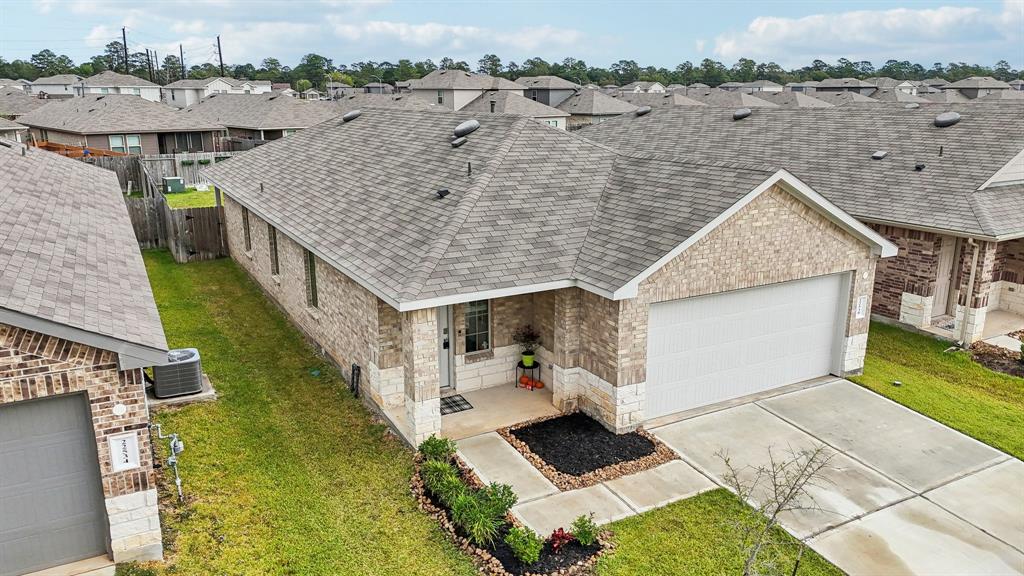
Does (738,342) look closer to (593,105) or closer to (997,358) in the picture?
(997,358)

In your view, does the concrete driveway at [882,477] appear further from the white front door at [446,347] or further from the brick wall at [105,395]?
the brick wall at [105,395]

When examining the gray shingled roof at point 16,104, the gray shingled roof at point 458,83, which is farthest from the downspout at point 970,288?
the gray shingled roof at point 16,104

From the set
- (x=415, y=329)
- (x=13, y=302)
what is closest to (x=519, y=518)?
(x=415, y=329)

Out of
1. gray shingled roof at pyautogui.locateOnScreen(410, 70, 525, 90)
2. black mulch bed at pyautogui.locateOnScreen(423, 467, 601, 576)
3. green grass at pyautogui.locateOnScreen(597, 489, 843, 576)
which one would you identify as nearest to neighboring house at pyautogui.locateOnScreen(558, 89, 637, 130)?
gray shingled roof at pyautogui.locateOnScreen(410, 70, 525, 90)

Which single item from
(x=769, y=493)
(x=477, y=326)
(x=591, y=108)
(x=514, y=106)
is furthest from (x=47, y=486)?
(x=591, y=108)

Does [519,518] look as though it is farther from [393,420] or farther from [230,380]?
[230,380]

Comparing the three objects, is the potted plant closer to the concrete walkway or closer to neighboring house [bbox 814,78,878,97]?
the concrete walkway
